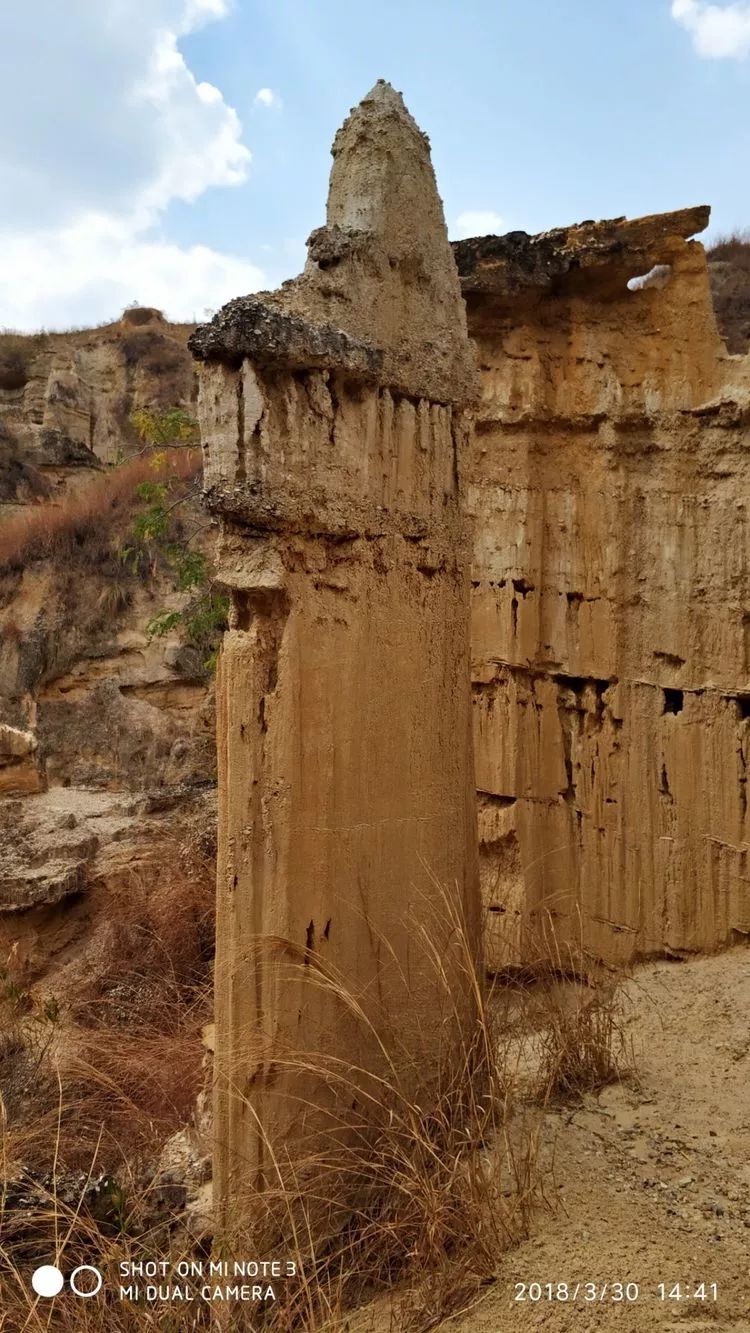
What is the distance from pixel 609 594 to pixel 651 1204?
3160 mm

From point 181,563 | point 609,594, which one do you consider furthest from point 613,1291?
point 181,563

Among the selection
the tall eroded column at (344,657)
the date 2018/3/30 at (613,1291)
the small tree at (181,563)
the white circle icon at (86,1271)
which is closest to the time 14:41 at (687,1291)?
the date 2018/3/30 at (613,1291)

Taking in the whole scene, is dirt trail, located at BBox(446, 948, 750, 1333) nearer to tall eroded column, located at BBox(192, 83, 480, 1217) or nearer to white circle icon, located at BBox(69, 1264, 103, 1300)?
tall eroded column, located at BBox(192, 83, 480, 1217)

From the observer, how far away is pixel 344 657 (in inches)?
115

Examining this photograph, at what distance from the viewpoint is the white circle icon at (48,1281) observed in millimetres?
2506

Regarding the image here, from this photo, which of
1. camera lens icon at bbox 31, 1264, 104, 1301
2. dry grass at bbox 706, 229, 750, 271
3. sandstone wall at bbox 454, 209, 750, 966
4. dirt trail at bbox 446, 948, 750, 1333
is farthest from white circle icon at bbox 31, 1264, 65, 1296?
dry grass at bbox 706, 229, 750, 271

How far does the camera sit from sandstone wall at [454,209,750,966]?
4.79 meters

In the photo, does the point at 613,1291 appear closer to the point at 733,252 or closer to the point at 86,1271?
the point at 86,1271

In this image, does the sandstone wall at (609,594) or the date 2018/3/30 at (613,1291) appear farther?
the sandstone wall at (609,594)

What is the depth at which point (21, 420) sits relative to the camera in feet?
62.5

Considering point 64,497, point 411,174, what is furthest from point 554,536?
point 64,497

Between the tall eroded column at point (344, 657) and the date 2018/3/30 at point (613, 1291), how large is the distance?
0.73 meters

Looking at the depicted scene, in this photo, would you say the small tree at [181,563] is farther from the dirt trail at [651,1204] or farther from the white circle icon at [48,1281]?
the white circle icon at [48,1281]

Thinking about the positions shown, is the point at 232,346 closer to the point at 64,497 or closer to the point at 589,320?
the point at 589,320
